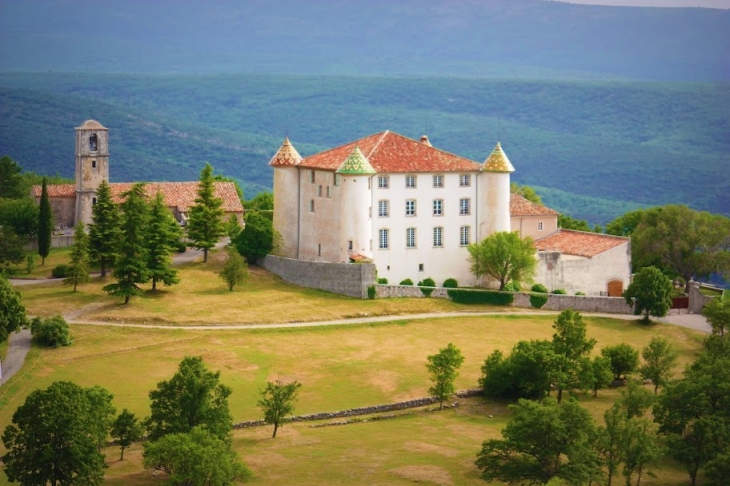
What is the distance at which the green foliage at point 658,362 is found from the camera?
2911 inches

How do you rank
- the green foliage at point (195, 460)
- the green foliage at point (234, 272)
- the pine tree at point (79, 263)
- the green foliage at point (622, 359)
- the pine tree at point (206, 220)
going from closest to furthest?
the green foliage at point (195, 460) → the green foliage at point (622, 359) → the pine tree at point (79, 263) → the green foliage at point (234, 272) → the pine tree at point (206, 220)

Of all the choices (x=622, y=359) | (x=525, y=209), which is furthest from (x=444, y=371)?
(x=525, y=209)

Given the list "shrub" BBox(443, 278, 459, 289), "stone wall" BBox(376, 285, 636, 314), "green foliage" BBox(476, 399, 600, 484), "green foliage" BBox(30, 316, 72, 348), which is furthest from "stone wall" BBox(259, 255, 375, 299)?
"green foliage" BBox(476, 399, 600, 484)

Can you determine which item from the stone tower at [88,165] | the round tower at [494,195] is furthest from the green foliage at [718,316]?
the stone tower at [88,165]

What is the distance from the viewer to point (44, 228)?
91000 millimetres

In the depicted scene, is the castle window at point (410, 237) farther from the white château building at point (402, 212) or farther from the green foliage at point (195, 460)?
the green foliage at point (195, 460)

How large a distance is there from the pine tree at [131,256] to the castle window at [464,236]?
1983 cm

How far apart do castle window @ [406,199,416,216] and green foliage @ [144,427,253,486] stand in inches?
1376

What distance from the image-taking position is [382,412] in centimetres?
6994

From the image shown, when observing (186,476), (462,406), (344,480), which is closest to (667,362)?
(462,406)

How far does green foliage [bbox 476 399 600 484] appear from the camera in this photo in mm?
60219

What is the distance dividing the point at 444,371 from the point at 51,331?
19.8 m

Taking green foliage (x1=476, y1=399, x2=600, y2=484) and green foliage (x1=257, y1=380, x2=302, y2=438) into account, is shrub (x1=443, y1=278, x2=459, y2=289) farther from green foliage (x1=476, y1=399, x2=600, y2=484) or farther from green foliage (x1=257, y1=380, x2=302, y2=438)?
green foliage (x1=476, y1=399, x2=600, y2=484)

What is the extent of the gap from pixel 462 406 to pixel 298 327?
13.1 m
